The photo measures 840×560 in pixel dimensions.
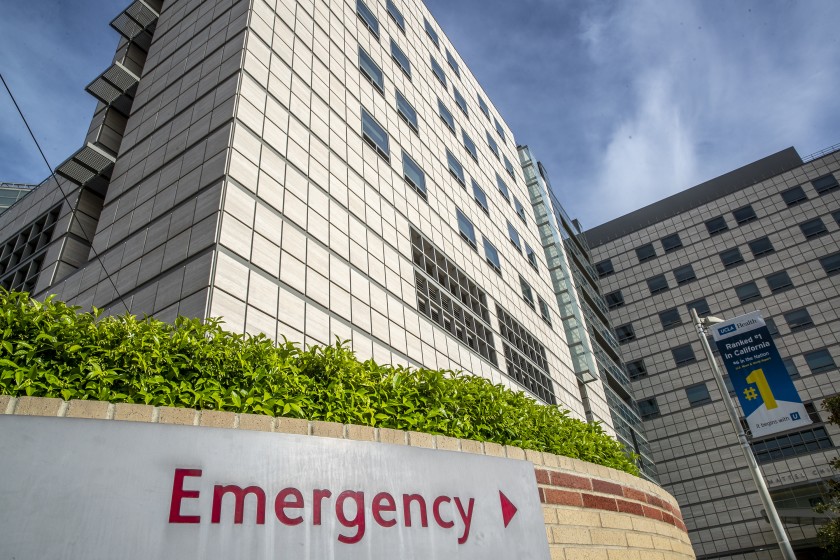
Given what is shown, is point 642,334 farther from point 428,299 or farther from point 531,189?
point 428,299

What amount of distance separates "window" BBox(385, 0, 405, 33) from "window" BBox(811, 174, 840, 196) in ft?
133

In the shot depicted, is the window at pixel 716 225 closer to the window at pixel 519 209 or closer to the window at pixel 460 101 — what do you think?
the window at pixel 519 209

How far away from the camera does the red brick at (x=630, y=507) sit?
7852 mm

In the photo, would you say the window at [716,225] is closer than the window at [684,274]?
No

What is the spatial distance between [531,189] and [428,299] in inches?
819

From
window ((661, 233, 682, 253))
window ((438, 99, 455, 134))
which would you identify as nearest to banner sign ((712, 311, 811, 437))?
window ((438, 99, 455, 134))

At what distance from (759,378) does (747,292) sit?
39.3 meters

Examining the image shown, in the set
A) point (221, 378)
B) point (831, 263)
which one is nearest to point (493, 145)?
point (221, 378)

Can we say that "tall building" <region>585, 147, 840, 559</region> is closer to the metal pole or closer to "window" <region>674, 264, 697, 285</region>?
"window" <region>674, 264, 697, 285</region>

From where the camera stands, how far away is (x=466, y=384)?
26.7ft

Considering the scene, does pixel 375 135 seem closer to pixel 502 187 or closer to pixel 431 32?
pixel 502 187

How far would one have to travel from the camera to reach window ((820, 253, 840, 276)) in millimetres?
45906

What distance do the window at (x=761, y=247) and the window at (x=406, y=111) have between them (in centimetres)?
3858

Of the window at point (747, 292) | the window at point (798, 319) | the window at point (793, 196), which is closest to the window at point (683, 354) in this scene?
the window at point (747, 292)
